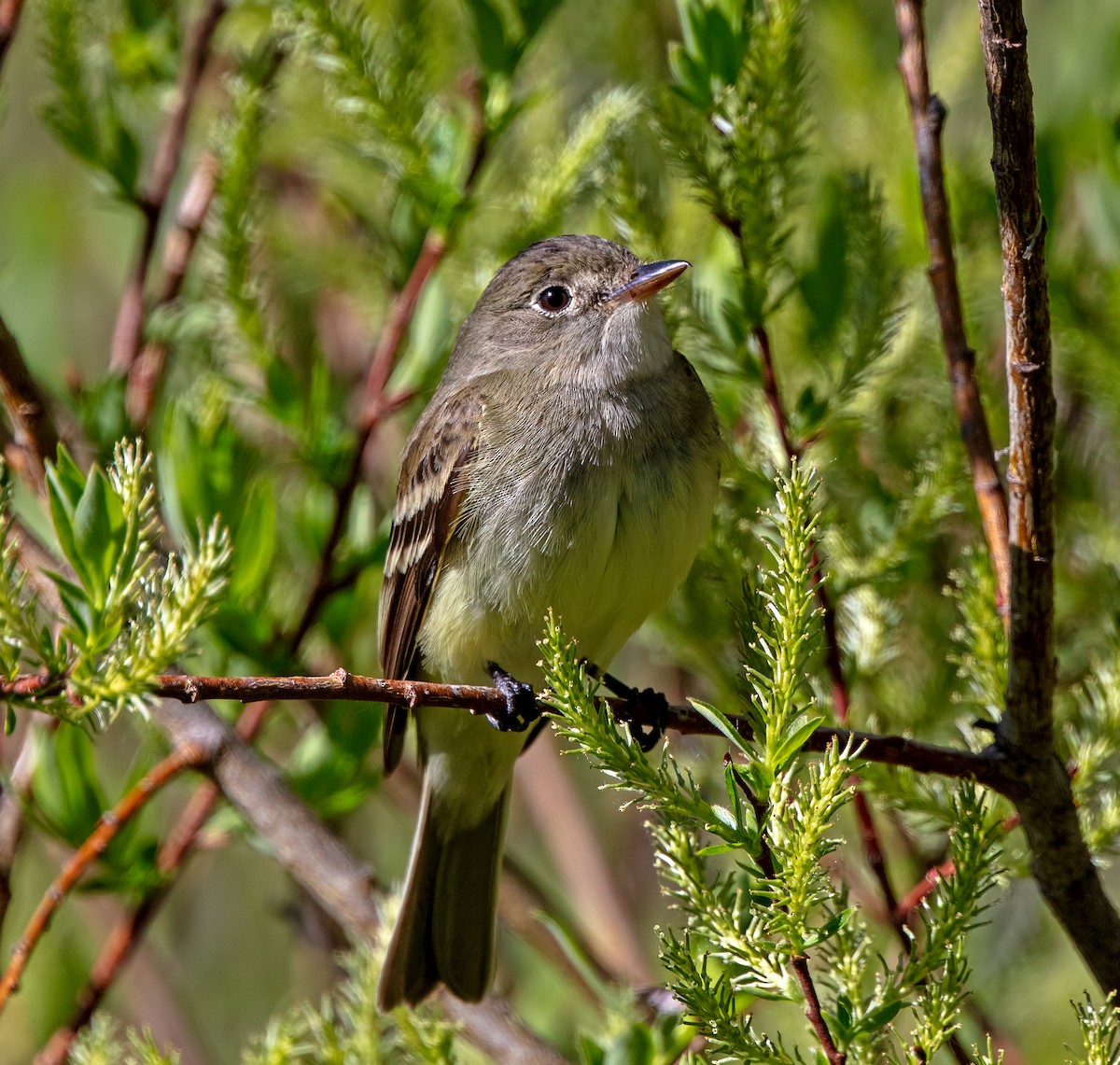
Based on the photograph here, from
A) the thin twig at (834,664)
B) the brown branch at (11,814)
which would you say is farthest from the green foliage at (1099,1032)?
the brown branch at (11,814)

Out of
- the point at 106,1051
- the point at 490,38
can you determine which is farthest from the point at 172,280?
the point at 106,1051

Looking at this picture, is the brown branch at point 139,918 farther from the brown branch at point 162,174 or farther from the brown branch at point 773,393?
the brown branch at point 773,393

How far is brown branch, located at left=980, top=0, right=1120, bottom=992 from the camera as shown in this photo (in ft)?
6.23

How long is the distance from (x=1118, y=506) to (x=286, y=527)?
6.83 feet

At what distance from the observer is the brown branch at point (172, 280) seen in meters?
3.55

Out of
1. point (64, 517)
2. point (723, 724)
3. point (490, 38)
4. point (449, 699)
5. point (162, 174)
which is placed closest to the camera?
point (723, 724)

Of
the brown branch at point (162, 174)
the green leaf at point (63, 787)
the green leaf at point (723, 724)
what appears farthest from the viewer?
the brown branch at point (162, 174)

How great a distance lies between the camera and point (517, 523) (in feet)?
9.79

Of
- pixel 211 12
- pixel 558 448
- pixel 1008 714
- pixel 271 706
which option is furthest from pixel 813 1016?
pixel 211 12

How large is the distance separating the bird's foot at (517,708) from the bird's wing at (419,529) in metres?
0.25

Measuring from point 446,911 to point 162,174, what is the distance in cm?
189

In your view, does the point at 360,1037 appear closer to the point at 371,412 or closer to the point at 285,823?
the point at 285,823

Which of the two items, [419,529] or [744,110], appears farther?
[419,529]

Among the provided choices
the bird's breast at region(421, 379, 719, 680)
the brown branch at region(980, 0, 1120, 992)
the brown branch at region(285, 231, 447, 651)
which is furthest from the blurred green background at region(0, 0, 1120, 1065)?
the brown branch at region(980, 0, 1120, 992)
